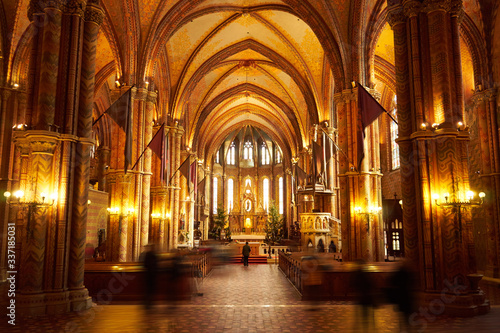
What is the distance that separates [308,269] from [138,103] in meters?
11.3

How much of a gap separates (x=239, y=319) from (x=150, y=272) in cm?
236

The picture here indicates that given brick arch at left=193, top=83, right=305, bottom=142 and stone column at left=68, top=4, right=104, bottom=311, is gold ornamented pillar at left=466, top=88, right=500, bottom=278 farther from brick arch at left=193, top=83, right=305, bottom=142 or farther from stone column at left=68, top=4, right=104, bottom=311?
brick arch at left=193, top=83, right=305, bottom=142

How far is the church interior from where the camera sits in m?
8.29

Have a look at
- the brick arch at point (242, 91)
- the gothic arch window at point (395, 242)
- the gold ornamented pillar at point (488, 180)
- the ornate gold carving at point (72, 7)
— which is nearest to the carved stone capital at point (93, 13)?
the ornate gold carving at point (72, 7)

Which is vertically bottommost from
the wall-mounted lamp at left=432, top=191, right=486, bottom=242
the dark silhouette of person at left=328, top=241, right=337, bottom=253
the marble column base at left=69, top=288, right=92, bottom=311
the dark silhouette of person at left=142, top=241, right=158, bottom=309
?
the marble column base at left=69, top=288, right=92, bottom=311

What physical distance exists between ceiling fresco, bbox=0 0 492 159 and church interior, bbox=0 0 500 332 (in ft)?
0.30

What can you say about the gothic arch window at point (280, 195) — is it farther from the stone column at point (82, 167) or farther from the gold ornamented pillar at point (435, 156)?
the stone column at point (82, 167)

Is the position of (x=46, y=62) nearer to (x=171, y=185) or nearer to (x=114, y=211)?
(x=114, y=211)

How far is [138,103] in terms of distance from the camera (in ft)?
56.2

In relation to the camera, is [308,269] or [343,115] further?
[343,115]

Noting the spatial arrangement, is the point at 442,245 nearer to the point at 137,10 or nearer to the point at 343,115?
the point at 343,115

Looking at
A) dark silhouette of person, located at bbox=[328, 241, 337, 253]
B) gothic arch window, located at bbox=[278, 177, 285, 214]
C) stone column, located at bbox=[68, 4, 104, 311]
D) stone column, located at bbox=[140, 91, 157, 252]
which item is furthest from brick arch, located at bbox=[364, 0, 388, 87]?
gothic arch window, located at bbox=[278, 177, 285, 214]

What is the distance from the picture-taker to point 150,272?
6438 mm

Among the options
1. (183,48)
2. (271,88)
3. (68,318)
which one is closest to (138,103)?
(183,48)
